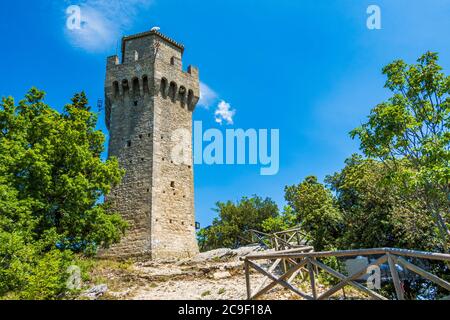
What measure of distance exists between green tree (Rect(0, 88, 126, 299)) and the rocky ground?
148 centimetres

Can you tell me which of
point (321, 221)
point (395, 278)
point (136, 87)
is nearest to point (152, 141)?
point (136, 87)

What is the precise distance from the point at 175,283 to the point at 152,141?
10.1 meters

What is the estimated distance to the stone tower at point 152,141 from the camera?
736 inches

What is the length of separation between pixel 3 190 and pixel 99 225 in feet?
14.2

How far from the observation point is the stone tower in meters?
18.7

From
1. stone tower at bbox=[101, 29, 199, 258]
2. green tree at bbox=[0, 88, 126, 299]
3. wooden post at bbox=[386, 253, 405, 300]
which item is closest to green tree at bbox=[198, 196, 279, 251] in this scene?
stone tower at bbox=[101, 29, 199, 258]

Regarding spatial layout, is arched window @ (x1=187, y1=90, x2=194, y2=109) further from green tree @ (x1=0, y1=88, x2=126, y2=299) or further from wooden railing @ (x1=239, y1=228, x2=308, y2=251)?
wooden railing @ (x1=239, y1=228, x2=308, y2=251)

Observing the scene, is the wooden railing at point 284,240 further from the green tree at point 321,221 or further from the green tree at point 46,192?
the green tree at point 46,192

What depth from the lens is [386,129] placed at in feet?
30.7

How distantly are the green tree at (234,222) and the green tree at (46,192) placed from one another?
55.6 feet

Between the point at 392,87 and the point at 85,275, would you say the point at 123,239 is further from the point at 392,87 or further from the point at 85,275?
the point at 392,87

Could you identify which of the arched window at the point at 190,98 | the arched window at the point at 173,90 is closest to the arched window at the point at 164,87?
the arched window at the point at 173,90
